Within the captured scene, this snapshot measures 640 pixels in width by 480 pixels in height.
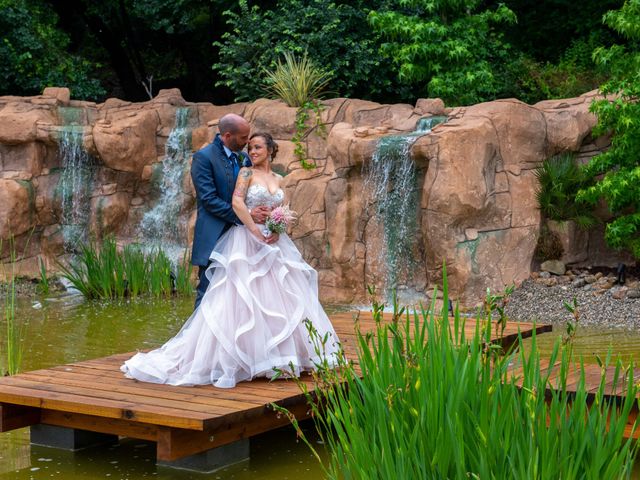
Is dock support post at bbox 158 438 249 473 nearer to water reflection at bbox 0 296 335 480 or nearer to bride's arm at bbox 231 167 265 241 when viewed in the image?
water reflection at bbox 0 296 335 480

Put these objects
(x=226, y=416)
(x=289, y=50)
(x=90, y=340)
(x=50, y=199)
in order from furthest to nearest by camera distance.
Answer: (x=289, y=50), (x=50, y=199), (x=90, y=340), (x=226, y=416)

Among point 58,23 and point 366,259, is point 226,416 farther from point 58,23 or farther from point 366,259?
point 58,23

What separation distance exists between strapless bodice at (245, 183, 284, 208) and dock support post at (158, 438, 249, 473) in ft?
4.67

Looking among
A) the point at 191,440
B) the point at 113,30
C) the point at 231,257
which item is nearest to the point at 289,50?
the point at 113,30

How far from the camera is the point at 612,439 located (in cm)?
342

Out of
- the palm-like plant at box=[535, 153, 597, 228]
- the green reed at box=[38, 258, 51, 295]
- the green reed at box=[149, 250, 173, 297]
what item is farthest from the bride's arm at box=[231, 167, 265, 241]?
the green reed at box=[38, 258, 51, 295]

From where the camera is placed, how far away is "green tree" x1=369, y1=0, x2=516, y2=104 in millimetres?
14656

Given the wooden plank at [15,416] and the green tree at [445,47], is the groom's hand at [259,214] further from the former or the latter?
the green tree at [445,47]

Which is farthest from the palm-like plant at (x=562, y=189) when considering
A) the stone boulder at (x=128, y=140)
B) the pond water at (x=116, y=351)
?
the stone boulder at (x=128, y=140)

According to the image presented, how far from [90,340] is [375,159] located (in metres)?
4.27

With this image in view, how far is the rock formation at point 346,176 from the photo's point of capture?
11.8 meters

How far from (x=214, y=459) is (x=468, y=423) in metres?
2.27

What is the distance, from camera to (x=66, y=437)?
593 cm

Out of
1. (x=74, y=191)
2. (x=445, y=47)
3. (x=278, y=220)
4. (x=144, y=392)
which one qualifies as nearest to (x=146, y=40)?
(x=74, y=191)
